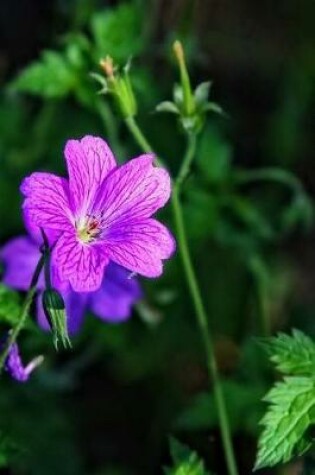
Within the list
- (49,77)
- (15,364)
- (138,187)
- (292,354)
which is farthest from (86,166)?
(49,77)

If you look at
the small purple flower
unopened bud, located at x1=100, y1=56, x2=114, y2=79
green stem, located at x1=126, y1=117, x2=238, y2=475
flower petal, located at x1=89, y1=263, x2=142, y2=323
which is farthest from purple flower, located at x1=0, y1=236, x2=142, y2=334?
unopened bud, located at x1=100, y1=56, x2=114, y2=79

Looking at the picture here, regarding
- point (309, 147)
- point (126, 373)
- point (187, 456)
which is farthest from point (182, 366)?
point (187, 456)

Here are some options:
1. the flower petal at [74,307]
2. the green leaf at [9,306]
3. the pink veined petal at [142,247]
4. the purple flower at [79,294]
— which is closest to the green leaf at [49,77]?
the purple flower at [79,294]

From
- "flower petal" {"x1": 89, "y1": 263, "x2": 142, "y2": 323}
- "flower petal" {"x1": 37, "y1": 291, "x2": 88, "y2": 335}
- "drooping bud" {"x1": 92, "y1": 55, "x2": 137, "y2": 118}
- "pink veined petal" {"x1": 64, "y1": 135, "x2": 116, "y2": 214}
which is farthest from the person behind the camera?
"flower petal" {"x1": 89, "y1": 263, "x2": 142, "y2": 323}

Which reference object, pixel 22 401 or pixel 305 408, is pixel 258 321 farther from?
pixel 305 408

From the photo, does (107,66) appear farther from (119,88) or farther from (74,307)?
(74,307)

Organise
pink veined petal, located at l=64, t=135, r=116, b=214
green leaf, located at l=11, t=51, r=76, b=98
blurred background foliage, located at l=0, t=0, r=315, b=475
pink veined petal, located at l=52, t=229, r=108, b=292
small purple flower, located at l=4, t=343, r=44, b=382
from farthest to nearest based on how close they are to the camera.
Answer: blurred background foliage, located at l=0, t=0, r=315, b=475
green leaf, located at l=11, t=51, r=76, b=98
small purple flower, located at l=4, t=343, r=44, b=382
pink veined petal, located at l=64, t=135, r=116, b=214
pink veined petal, located at l=52, t=229, r=108, b=292

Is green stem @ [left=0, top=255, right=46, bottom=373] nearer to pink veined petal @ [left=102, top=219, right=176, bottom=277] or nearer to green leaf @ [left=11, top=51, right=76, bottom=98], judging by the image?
pink veined petal @ [left=102, top=219, right=176, bottom=277]

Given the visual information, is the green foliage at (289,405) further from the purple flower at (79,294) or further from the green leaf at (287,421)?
the purple flower at (79,294)

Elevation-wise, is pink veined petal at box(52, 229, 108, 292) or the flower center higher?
the flower center
